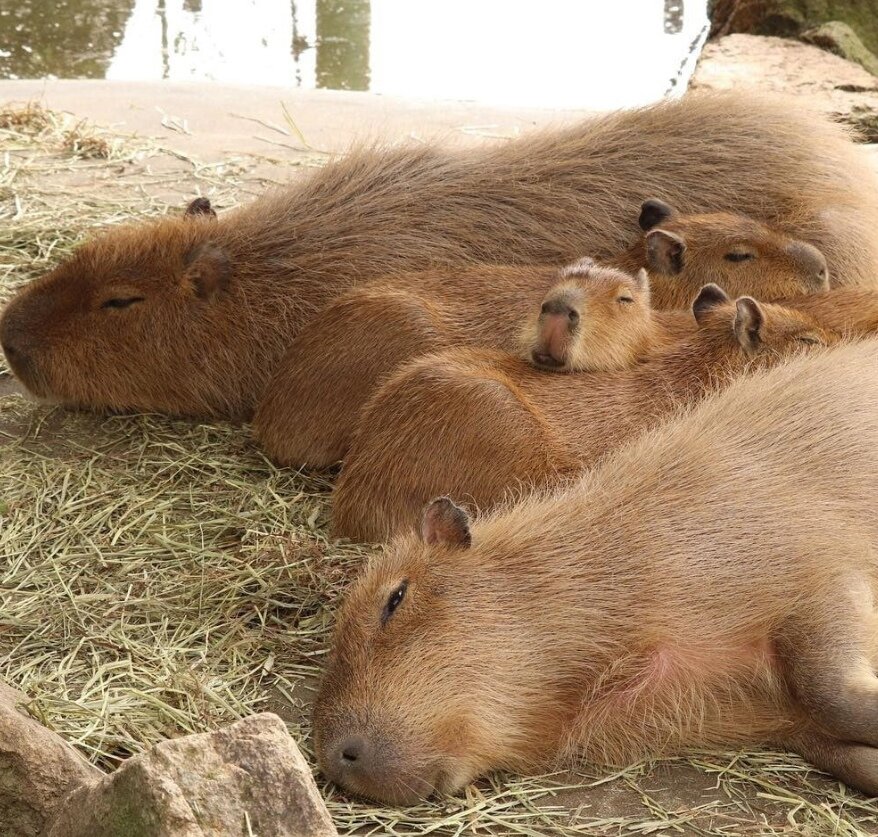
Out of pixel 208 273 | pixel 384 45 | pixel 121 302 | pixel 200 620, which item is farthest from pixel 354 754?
pixel 384 45

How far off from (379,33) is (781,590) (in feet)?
38.0

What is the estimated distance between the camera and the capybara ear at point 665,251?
546 centimetres

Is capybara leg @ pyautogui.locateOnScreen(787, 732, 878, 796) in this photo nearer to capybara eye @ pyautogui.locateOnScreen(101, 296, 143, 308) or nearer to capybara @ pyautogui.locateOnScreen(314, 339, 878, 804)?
capybara @ pyautogui.locateOnScreen(314, 339, 878, 804)

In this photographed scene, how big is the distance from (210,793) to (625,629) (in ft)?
4.20

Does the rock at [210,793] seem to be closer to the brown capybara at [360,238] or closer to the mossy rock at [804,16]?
the brown capybara at [360,238]

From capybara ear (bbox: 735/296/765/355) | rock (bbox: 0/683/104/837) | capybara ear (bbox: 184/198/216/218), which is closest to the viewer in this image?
rock (bbox: 0/683/104/837)

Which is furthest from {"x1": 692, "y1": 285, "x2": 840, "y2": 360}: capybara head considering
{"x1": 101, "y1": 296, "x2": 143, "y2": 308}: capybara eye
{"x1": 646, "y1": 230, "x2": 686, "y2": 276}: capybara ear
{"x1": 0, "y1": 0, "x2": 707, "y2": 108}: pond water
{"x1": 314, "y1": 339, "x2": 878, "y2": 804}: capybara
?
{"x1": 0, "y1": 0, "x2": 707, "y2": 108}: pond water

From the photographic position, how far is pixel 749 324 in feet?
15.5

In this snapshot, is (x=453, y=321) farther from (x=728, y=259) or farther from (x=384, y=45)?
(x=384, y=45)

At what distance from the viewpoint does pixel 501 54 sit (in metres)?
13.8

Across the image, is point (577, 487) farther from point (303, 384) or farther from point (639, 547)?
point (303, 384)

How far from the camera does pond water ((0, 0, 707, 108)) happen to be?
1250cm

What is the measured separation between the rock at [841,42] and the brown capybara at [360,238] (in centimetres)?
→ 444

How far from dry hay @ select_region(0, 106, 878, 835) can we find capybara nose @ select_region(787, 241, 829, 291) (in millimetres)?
2059
